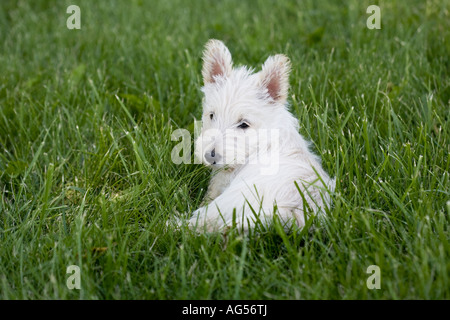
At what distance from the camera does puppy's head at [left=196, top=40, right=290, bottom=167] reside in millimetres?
3328

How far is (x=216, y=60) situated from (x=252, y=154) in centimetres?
69

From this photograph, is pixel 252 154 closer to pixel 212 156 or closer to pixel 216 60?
pixel 212 156

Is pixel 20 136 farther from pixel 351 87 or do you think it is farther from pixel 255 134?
pixel 351 87

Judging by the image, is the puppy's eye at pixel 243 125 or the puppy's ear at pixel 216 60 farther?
the puppy's ear at pixel 216 60

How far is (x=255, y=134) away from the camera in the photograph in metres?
3.41

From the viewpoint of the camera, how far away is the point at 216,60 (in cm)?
366

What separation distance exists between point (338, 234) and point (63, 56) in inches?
165

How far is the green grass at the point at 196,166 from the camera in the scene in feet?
9.87

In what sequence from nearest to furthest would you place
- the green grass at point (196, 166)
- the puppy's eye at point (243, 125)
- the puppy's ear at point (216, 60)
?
1. the green grass at point (196, 166)
2. the puppy's eye at point (243, 125)
3. the puppy's ear at point (216, 60)

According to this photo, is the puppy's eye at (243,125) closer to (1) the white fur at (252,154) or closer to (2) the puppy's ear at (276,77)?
(1) the white fur at (252,154)

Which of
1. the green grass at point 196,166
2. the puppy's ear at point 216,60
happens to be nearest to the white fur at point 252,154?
the puppy's ear at point 216,60

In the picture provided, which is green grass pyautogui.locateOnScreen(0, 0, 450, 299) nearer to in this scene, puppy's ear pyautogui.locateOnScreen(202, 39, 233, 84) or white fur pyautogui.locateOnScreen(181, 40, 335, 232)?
white fur pyautogui.locateOnScreen(181, 40, 335, 232)

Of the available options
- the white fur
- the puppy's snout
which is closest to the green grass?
the white fur
